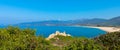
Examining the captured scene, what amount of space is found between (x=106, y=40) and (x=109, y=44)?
0.63m

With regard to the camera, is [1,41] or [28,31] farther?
[28,31]

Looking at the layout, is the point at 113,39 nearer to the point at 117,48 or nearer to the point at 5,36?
the point at 117,48

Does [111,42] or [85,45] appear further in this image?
[111,42]

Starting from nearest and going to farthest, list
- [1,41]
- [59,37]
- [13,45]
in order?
[13,45] < [1,41] < [59,37]

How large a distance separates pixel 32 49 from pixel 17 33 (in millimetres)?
8422

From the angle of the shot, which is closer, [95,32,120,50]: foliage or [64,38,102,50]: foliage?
[64,38,102,50]: foliage

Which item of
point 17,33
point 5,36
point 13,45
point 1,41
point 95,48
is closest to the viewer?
point 95,48

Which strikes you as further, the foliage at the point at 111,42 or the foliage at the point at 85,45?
the foliage at the point at 111,42

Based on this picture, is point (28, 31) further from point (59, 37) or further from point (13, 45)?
point (59, 37)

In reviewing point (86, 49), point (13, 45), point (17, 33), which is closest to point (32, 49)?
point (13, 45)

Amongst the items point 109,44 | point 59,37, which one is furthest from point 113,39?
point 59,37

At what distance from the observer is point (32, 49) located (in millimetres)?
16641

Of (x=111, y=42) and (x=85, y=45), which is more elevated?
(x=85, y=45)

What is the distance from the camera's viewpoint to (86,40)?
16.6 metres
